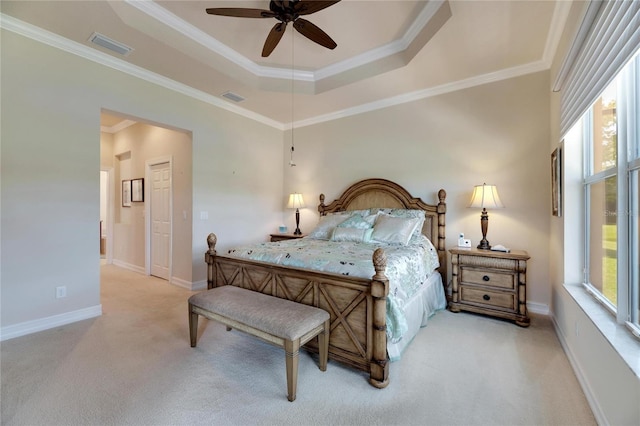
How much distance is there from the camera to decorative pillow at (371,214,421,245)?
10.3ft

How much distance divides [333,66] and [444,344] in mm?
3491

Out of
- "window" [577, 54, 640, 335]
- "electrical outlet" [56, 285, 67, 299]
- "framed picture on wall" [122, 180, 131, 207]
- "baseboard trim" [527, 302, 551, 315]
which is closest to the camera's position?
"window" [577, 54, 640, 335]

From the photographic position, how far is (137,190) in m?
5.21

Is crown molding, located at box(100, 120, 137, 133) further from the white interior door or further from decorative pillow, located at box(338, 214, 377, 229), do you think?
decorative pillow, located at box(338, 214, 377, 229)

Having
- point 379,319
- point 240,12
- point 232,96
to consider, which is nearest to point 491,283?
point 379,319

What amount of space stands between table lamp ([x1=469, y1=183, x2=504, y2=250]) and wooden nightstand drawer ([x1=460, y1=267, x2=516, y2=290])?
33 cm

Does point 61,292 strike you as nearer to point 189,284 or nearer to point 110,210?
point 189,284

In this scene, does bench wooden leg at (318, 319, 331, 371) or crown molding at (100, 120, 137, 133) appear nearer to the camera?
bench wooden leg at (318, 319, 331, 371)

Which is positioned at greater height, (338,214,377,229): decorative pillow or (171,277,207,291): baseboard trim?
(338,214,377,229): decorative pillow

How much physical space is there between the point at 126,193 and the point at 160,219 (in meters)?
1.52

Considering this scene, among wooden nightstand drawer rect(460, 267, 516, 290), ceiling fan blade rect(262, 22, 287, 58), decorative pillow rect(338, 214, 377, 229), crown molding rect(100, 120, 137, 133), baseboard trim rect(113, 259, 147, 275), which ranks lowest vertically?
baseboard trim rect(113, 259, 147, 275)

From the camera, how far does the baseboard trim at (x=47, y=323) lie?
252 cm

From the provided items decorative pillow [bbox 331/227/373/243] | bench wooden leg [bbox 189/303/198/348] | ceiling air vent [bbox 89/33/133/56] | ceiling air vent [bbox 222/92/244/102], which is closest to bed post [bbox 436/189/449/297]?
decorative pillow [bbox 331/227/373/243]

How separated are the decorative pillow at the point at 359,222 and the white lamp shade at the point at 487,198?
48.4 inches
